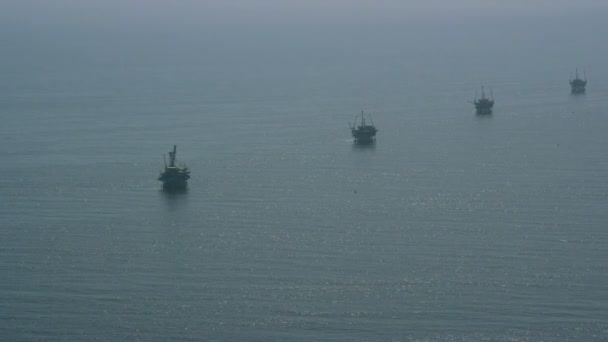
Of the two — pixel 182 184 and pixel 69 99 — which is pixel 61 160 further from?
pixel 69 99

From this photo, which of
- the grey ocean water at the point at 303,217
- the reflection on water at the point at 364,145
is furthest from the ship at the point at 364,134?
the grey ocean water at the point at 303,217

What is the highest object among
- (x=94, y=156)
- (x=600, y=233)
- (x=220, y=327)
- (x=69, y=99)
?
(x=69, y=99)

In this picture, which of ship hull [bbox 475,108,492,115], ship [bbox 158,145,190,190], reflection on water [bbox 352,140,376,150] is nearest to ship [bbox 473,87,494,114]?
ship hull [bbox 475,108,492,115]

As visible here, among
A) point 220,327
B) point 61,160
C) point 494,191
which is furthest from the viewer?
point 61,160

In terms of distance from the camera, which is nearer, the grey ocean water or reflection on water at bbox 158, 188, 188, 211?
the grey ocean water

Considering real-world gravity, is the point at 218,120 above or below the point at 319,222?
above

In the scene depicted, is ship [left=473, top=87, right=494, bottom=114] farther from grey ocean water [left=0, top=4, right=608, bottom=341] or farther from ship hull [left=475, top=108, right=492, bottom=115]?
grey ocean water [left=0, top=4, right=608, bottom=341]

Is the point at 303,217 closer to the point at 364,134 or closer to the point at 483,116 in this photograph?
the point at 364,134

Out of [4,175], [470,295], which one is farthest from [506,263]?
[4,175]
